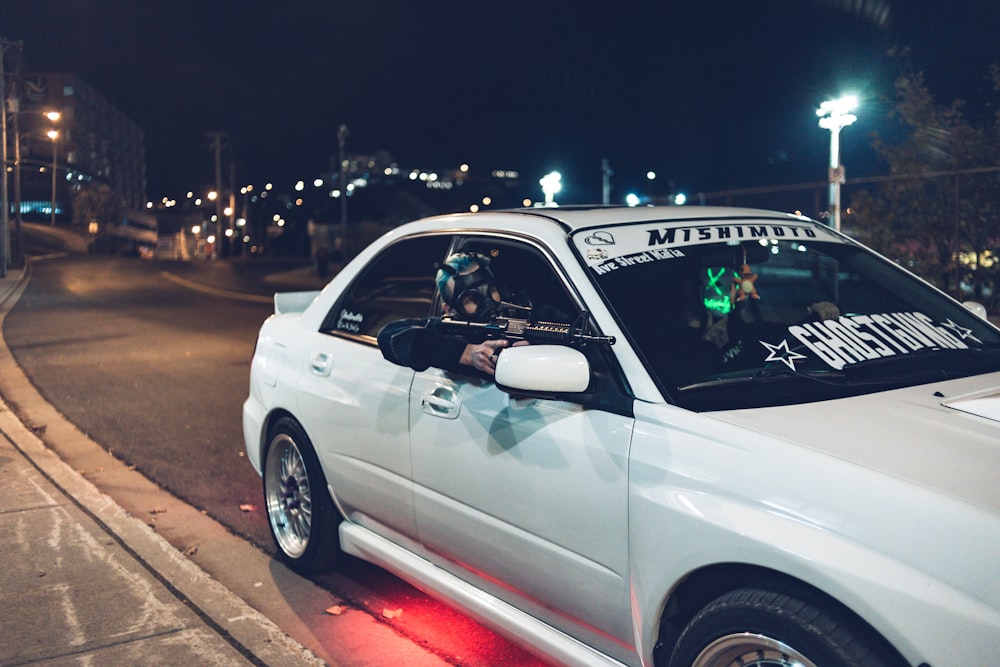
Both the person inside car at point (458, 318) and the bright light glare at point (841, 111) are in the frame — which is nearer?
the person inside car at point (458, 318)

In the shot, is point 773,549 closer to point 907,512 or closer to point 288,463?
point 907,512

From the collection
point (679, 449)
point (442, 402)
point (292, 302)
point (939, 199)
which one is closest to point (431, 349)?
point (442, 402)

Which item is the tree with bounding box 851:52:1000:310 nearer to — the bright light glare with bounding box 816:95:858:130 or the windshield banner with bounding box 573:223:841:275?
the bright light glare with bounding box 816:95:858:130

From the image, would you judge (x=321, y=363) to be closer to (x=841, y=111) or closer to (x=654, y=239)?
A: (x=654, y=239)

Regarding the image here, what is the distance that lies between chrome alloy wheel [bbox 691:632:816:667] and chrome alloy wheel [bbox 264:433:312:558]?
258cm

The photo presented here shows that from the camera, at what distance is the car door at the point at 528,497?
2797mm

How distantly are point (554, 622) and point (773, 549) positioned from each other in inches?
40.9

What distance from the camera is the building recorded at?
9544 cm

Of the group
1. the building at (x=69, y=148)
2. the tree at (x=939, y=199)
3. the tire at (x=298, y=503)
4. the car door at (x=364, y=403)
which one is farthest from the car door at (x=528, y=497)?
the building at (x=69, y=148)

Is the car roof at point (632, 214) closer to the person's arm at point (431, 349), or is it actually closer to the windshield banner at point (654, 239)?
the windshield banner at point (654, 239)

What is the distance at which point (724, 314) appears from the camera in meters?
3.57

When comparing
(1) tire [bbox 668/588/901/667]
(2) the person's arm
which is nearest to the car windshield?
(2) the person's arm

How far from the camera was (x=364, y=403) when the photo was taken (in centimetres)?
400

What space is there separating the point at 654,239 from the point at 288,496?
2.46 m
